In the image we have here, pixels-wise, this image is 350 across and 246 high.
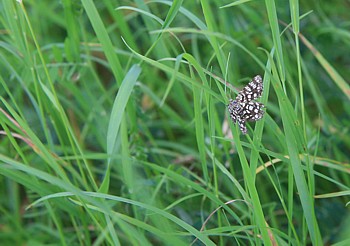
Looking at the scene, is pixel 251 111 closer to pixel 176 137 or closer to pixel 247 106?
pixel 247 106

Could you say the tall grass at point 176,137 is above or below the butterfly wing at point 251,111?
below

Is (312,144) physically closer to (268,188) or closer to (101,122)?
(268,188)

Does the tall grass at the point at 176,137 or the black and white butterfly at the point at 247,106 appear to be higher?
the black and white butterfly at the point at 247,106

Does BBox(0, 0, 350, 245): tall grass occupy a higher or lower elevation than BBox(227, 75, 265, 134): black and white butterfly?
lower

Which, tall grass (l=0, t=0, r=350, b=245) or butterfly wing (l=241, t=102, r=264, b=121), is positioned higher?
butterfly wing (l=241, t=102, r=264, b=121)
